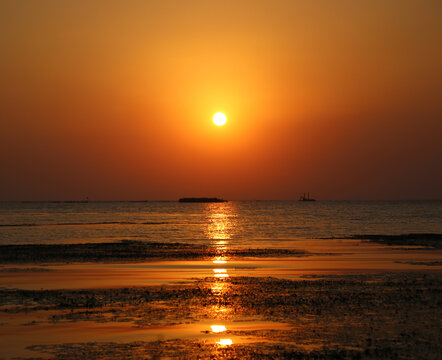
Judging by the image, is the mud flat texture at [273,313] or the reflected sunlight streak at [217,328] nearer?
the mud flat texture at [273,313]

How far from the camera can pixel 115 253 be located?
49812 mm

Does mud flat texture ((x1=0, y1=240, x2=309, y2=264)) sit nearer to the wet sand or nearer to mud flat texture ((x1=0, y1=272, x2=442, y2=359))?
the wet sand

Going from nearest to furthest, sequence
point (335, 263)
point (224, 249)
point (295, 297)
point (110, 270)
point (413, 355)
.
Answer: point (413, 355), point (295, 297), point (110, 270), point (335, 263), point (224, 249)

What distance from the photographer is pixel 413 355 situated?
1588cm

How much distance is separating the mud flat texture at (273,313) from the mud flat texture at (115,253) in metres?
15.3

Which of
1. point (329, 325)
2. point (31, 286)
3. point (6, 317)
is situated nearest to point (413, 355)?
point (329, 325)

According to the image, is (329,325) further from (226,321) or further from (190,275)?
(190,275)

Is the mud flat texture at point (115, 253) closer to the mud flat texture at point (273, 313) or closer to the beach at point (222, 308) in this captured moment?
the beach at point (222, 308)

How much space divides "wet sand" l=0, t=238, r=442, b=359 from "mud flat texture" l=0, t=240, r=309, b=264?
3173 mm

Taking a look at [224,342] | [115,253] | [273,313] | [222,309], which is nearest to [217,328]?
[224,342]

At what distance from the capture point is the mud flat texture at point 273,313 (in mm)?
16453

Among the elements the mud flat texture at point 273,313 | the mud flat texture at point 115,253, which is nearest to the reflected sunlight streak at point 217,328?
the mud flat texture at point 273,313

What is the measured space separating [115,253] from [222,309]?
93.6 feet

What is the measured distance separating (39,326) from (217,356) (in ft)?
23.0
